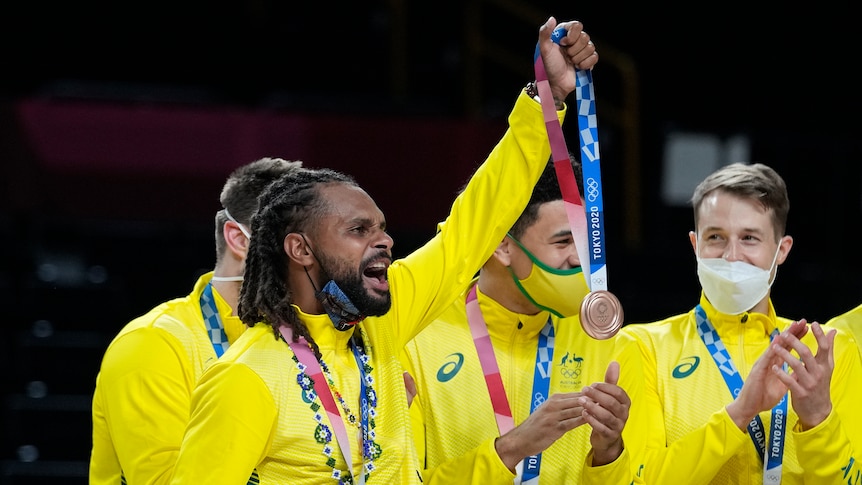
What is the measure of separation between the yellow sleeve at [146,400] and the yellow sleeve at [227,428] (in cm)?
62

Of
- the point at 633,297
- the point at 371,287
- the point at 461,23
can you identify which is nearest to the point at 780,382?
the point at 371,287

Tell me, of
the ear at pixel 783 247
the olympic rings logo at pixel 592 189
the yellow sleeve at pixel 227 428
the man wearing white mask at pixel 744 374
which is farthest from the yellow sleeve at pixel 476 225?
the ear at pixel 783 247

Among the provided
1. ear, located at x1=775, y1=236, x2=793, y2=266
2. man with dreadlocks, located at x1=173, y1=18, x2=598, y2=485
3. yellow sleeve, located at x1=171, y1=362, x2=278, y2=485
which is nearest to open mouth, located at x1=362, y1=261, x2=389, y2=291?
man with dreadlocks, located at x1=173, y1=18, x2=598, y2=485

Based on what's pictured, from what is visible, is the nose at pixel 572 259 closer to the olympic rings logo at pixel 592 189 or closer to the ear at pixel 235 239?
the olympic rings logo at pixel 592 189

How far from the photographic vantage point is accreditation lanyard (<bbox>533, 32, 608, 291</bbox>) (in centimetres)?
325

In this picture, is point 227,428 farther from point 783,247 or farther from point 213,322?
point 783,247

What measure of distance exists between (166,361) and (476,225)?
39.4 inches

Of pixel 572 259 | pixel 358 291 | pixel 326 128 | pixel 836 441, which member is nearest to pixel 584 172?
pixel 572 259

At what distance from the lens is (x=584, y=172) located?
10.8 feet

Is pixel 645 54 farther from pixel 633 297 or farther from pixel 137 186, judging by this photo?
pixel 137 186

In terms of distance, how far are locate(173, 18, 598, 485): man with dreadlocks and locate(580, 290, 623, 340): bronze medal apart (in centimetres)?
32

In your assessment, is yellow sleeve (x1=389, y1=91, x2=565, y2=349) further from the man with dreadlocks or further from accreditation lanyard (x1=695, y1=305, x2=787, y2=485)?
accreditation lanyard (x1=695, y1=305, x2=787, y2=485)

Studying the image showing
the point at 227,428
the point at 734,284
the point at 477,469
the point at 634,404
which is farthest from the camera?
the point at 734,284

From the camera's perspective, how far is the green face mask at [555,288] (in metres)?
3.60
